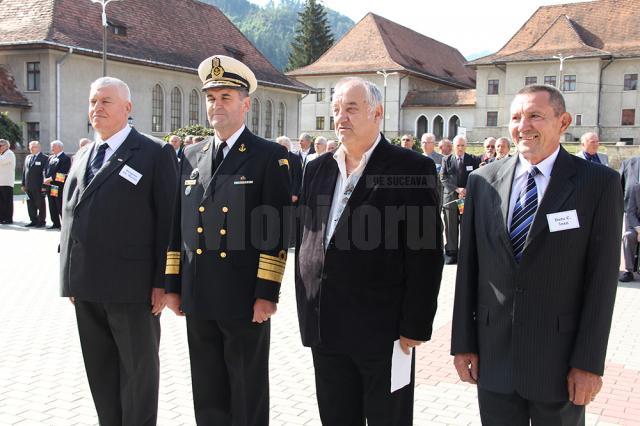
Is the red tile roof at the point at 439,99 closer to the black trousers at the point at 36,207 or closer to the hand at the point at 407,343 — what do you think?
the black trousers at the point at 36,207

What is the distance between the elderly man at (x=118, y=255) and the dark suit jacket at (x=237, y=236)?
14.0 inches

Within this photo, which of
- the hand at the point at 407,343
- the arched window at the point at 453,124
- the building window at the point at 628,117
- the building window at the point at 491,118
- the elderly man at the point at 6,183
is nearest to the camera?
the hand at the point at 407,343

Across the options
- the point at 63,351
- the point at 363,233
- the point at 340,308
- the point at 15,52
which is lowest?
the point at 63,351

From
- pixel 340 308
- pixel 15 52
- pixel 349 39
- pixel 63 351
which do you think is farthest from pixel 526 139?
pixel 349 39

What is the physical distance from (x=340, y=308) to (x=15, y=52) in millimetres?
39655

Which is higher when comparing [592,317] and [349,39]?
[349,39]

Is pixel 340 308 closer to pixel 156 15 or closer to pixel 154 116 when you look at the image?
pixel 154 116

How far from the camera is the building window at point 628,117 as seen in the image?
196 feet

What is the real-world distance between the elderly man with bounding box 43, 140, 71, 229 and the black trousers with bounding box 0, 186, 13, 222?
1610 millimetres

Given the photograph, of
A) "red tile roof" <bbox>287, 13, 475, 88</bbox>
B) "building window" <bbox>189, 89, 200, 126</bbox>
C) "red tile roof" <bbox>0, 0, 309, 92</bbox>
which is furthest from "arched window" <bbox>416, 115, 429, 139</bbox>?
"building window" <bbox>189, 89, 200, 126</bbox>

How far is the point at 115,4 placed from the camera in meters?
43.2

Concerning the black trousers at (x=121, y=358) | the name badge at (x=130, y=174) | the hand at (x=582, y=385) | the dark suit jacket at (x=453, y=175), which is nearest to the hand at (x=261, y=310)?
the black trousers at (x=121, y=358)

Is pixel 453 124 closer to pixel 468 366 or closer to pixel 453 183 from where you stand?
pixel 453 183

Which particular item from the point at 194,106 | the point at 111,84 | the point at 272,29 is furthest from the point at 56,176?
the point at 272,29
